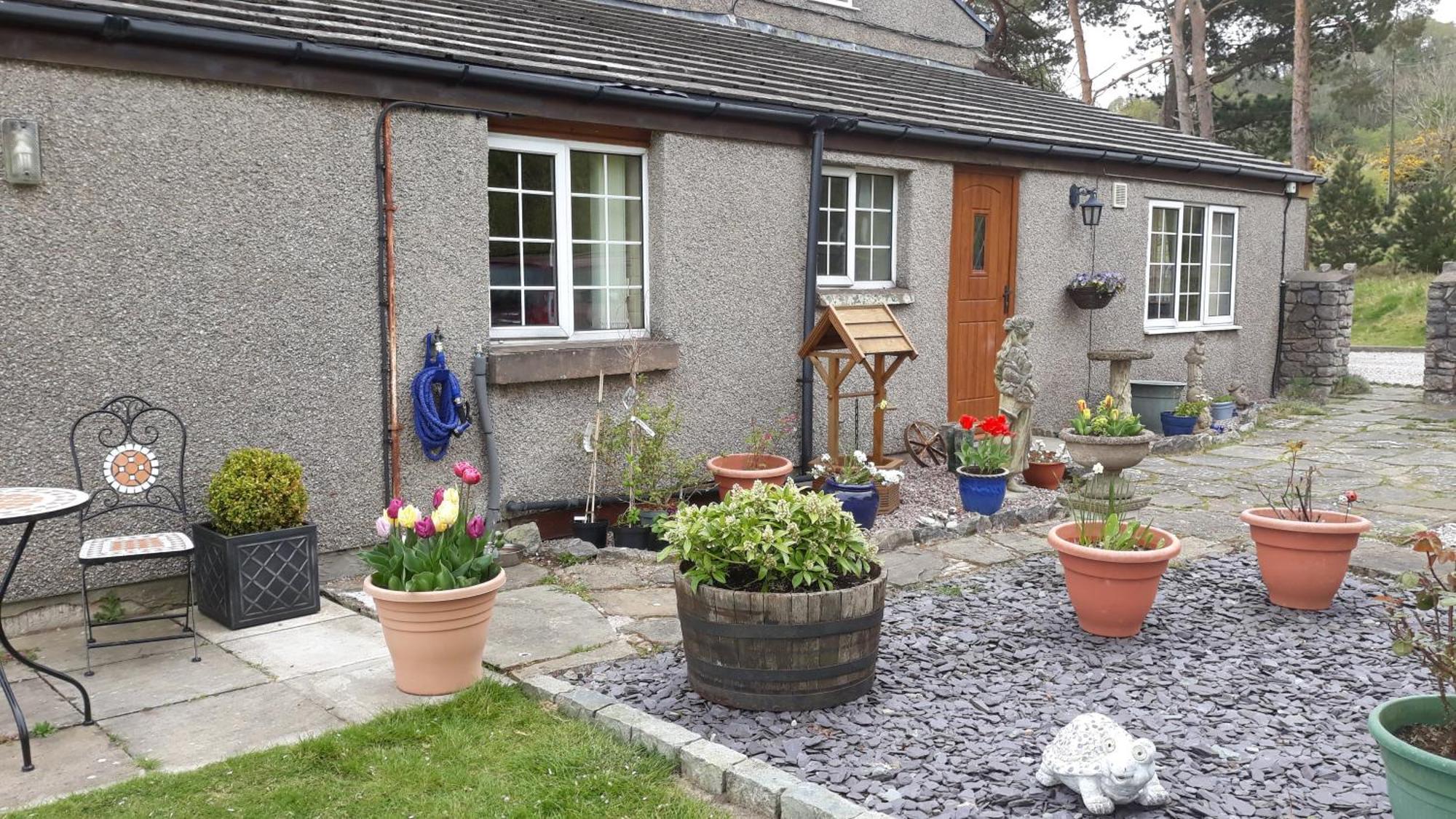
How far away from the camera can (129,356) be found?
548 centimetres

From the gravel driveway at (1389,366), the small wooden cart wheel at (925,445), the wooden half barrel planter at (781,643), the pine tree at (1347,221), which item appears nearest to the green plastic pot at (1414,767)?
the wooden half barrel planter at (781,643)

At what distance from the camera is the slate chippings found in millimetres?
3561

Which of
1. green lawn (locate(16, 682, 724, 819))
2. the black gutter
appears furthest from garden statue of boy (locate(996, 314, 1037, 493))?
green lawn (locate(16, 682, 724, 819))

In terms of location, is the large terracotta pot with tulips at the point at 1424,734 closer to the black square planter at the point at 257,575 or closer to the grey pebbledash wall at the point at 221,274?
the black square planter at the point at 257,575

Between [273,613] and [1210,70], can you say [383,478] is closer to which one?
[273,613]

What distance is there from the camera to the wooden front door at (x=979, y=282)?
10.2 m

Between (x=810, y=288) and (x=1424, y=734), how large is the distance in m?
6.13

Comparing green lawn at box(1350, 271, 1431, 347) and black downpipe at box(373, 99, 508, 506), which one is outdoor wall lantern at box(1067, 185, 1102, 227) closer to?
black downpipe at box(373, 99, 508, 506)

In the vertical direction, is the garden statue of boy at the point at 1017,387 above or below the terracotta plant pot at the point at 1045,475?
above

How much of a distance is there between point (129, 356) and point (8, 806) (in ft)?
8.58

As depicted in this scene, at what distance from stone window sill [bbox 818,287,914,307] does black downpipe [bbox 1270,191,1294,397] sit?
7.71 m

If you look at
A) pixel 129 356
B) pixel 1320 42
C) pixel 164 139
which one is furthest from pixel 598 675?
pixel 1320 42

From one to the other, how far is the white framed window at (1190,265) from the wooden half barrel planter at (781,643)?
9498 millimetres

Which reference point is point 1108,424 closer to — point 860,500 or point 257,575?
point 860,500
